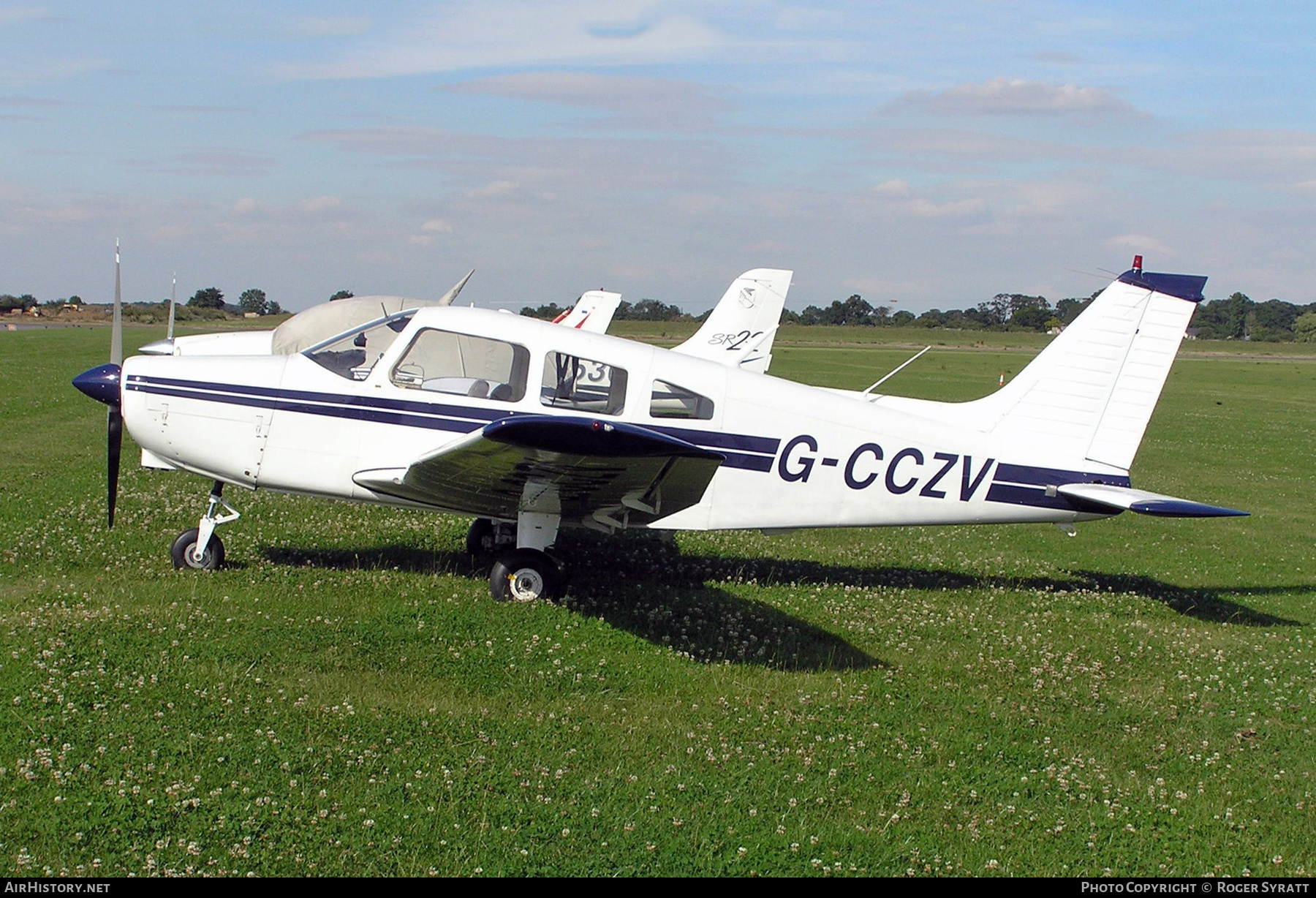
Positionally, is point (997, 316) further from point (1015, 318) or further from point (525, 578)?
point (525, 578)

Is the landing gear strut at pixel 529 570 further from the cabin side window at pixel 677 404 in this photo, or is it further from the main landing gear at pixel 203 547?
the main landing gear at pixel 203 547

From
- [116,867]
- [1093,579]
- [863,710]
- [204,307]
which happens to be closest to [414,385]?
[863,710]

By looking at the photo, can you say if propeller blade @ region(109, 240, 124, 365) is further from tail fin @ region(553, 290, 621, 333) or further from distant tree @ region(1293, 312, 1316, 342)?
distant tree @ region(1293, 312, 1316, 342)

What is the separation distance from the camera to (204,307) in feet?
302

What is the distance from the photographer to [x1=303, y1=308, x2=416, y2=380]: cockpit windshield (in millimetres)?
8453

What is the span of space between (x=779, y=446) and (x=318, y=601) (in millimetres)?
3631

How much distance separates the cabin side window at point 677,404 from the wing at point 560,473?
0.71m

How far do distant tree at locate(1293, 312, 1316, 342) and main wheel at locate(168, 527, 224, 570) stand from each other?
4921 inches

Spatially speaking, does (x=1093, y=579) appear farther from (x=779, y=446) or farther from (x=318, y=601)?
(x=318, y=601)

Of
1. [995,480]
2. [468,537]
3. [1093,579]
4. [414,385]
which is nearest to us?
[414,385]

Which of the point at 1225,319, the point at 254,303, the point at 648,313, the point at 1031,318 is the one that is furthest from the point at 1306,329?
the point at 254,303

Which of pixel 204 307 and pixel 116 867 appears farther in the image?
pixel 204 307

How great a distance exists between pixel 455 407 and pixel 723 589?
2702 millimetres

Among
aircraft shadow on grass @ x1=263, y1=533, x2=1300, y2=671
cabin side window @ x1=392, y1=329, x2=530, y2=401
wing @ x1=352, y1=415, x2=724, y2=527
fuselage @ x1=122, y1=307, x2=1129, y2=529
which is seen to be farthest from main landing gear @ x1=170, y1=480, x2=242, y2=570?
cabin side window @ x1=392, y1=329, x2=530, y2=401
